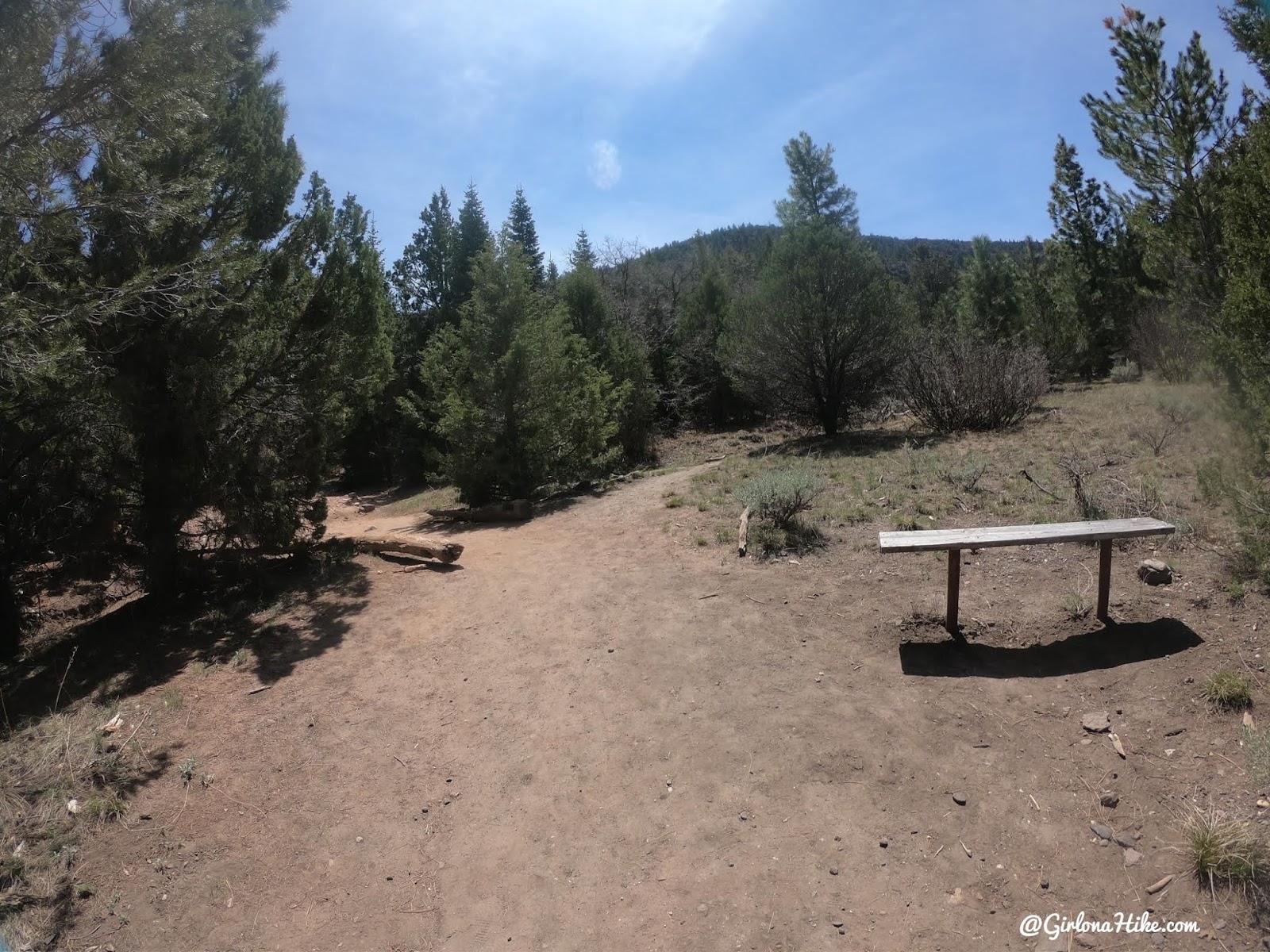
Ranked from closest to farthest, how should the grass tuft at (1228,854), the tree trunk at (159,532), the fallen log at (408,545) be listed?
the grass tuft at (1228,854), the tree trunk at (159,532), the fallen log at (408,545)

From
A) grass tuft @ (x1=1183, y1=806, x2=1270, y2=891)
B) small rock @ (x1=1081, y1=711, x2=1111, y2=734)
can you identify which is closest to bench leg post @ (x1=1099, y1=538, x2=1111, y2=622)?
small rock @ (x1=1081, y1=711, x2=1111, y2=734)

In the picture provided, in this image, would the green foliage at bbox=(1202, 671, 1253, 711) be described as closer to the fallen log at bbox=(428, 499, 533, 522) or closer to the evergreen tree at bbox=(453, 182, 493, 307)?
the fallen log at bbox=(428, 499, 533, 522)

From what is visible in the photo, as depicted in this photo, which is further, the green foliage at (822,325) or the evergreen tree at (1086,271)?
the evergreen tree at (1086,271)

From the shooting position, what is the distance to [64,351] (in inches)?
165

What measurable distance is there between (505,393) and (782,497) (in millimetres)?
6028

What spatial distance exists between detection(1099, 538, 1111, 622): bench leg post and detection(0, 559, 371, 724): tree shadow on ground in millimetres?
5791

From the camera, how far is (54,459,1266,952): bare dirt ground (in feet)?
10.0

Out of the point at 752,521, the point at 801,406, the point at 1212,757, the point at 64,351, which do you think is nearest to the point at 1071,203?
the point at 801,406

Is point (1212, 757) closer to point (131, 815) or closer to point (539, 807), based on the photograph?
point (539, 807)

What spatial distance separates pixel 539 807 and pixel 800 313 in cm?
1354

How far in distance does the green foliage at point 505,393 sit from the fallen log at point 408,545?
3557 millimetres

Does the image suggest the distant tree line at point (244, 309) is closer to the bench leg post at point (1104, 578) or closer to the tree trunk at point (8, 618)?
the tree trunk at point (8, 618)

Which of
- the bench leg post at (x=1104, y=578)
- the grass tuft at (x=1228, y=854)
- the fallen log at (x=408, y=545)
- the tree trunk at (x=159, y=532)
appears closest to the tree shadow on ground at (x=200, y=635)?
the tree trunk at (x=159, y=532)

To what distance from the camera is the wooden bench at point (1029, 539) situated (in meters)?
4.85
